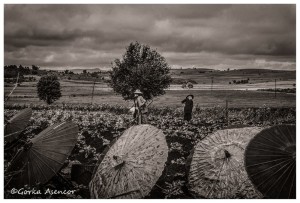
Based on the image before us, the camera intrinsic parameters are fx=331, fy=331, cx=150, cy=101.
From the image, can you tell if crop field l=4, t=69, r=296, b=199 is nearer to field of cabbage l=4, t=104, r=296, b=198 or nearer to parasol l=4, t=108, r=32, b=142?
field of cabbage l=4, t=104, r=296, b=198

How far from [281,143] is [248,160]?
679 millimetres

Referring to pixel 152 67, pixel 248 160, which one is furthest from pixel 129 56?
pixel 248 160

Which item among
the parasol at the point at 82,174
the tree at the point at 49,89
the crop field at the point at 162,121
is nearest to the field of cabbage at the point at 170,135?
the crop field at the point at 162,121

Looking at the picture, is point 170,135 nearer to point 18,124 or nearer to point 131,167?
point 131,167

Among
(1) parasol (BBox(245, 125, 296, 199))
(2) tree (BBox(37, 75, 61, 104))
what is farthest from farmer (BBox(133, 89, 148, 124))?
(2) tree (BBox(37, 75, 61, 104))

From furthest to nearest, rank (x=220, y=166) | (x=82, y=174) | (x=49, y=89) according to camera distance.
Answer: (x=49, y=89) → (x=82, y=174) → (x=220, y=166)

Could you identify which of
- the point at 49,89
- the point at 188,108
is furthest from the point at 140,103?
the point at 49,89

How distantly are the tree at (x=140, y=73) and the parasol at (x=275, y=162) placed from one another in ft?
64.8

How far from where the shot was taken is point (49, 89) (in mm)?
25719

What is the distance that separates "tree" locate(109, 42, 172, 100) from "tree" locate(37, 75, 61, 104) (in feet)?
14.7

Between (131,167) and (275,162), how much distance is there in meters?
2.84

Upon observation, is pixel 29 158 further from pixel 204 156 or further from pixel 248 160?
pixel 248 160

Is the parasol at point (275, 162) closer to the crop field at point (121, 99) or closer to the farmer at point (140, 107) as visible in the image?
the farmer at point (140, 107)

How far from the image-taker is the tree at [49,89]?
78.6 ft
